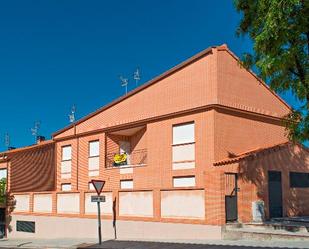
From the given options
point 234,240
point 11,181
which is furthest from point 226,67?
point 11,181

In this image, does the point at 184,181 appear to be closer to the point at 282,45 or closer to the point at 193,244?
the point at 193,244

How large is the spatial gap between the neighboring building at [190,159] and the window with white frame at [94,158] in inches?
2.4

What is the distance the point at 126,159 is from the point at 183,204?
28.7ft

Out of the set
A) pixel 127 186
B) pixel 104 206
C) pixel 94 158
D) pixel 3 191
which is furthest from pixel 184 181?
pixel 3 191

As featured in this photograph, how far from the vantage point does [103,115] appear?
3028cm

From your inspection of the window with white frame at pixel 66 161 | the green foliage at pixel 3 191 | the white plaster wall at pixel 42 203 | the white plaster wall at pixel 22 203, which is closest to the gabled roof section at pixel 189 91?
the window with white frame at pixel 66 161

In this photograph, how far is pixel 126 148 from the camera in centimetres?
3092

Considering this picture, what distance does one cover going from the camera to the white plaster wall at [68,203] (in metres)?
29.3

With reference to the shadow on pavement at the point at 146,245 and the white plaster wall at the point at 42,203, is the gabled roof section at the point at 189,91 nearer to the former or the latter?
the white plaster wall at the point at 42,203

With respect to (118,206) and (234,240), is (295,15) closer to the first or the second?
(234,240)

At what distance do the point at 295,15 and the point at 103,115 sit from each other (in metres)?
16.3

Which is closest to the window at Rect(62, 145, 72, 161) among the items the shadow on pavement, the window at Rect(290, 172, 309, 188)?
the shadow on pavement

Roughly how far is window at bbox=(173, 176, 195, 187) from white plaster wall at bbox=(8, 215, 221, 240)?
262 centimetres

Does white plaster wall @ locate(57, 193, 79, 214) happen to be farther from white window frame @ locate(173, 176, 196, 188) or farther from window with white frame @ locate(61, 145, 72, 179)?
white window frame @ locate(173, 176, 196, 188)
